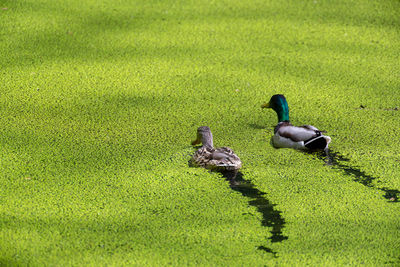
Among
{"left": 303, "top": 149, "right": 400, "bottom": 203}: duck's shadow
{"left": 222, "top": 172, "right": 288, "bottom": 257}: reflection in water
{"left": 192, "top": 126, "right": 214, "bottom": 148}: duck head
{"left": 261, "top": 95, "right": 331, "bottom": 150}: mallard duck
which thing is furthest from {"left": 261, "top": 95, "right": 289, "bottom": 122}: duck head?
{"left": 222, "top": 172, "right": 288, "bottom": 257}: reflection in water

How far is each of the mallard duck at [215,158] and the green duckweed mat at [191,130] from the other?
0.15 ft

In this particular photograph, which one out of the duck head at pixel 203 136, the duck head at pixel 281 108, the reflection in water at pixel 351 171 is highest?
the duck head at pixel 281 108

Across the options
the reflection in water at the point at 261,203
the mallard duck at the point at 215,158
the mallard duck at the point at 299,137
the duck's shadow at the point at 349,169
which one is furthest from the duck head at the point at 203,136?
the duck's shadow at the point at 349,169

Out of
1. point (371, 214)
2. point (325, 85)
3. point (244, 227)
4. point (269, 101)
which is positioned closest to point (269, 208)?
point (244, 227)

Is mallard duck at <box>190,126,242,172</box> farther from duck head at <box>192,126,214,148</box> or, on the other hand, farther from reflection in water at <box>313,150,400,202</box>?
reflection in water at <box>313,150,400,202</box>

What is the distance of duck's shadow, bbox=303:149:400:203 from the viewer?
2447mm

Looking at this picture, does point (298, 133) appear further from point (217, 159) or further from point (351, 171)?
point (217, 159)

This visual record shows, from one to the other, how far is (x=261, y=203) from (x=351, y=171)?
0.53 m

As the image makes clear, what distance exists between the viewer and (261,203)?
7.70 ft

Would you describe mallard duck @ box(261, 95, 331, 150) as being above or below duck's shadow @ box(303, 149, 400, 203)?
above

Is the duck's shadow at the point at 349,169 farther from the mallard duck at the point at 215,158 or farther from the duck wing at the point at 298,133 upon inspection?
the mallard duck at the point at 215,158

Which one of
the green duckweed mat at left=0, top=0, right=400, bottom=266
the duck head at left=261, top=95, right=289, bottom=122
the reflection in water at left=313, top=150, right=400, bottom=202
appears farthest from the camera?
the duck head at left=261, top=95, right=289, bottom=122

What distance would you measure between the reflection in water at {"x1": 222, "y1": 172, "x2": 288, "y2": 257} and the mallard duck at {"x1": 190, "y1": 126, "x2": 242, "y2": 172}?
0.05m

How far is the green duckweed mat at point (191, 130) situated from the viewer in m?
2.08
